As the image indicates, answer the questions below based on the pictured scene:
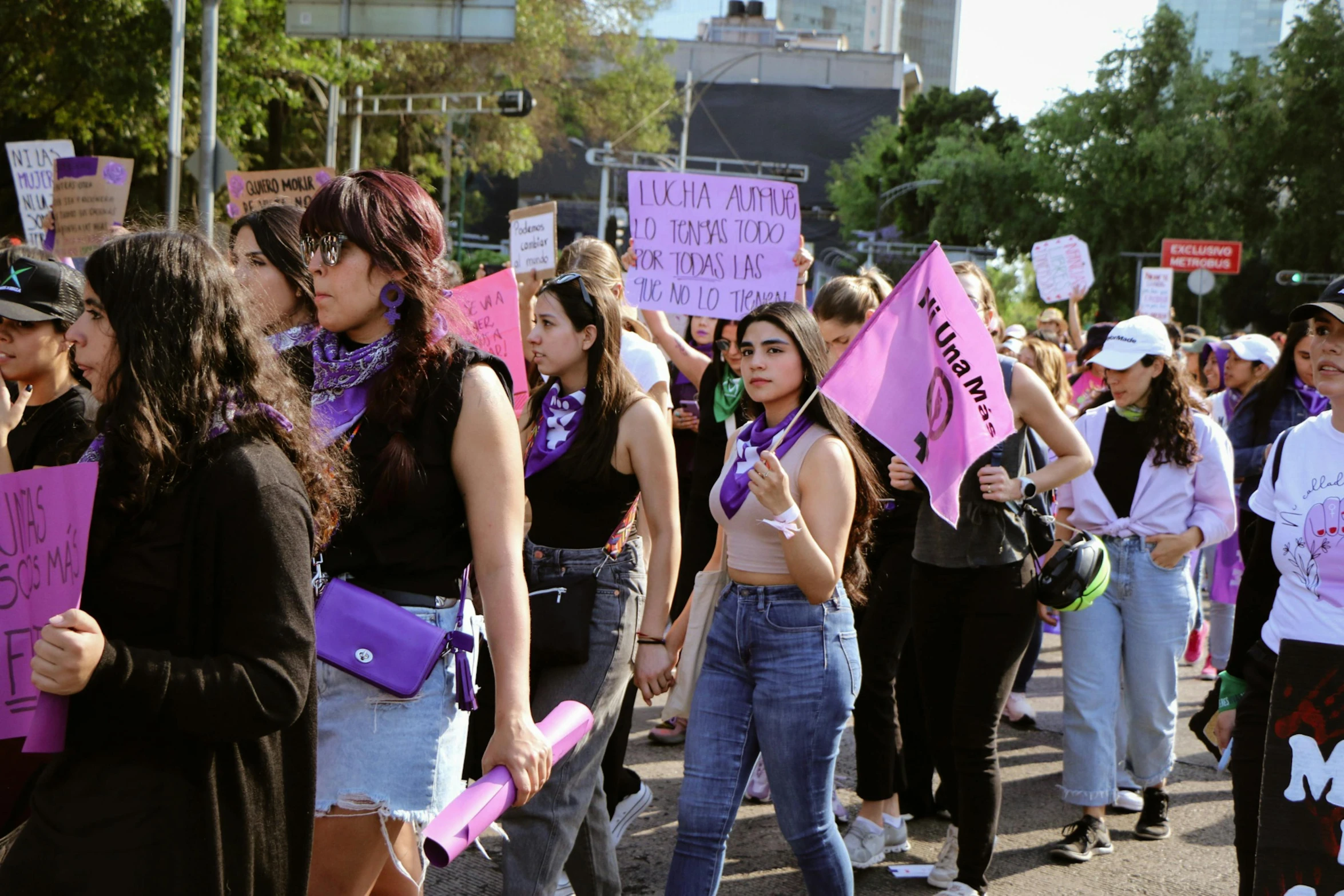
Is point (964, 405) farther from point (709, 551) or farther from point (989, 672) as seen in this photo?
point (709, 551)

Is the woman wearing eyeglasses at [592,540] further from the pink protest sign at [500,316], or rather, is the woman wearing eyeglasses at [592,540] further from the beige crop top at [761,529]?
the pink protest sign at [500,316]

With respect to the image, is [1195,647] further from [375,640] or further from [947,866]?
[375,640]

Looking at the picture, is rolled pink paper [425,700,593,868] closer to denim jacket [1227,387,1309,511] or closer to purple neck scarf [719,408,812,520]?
purple neck scarf [719,408,812,520]

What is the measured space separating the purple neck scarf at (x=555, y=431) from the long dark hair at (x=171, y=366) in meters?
1.82

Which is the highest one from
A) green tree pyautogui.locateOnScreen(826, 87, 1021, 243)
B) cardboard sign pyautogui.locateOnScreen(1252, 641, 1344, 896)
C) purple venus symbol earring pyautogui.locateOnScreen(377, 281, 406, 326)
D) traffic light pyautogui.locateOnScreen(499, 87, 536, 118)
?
green tree pyautogui.locateOnScreen(826, 87, 1021, 243)

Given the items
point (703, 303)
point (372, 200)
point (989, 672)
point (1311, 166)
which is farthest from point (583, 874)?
point (1311, 166)

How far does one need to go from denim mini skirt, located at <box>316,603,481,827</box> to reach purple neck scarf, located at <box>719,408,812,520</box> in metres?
1.45

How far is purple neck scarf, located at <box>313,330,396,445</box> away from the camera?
2680 millimetres

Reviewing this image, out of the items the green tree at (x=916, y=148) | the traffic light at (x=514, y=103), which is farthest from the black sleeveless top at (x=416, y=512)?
the green tree at (x=916, y=148)

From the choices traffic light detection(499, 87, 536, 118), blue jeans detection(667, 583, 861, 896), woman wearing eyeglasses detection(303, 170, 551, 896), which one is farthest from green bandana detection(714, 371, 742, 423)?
traffic light detection(499, 87, 536, 118)

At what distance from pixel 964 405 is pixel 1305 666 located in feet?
4.58

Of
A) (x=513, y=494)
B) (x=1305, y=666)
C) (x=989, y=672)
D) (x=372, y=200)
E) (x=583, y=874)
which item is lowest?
(x=583, y=874)

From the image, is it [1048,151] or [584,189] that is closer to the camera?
[1048,151]

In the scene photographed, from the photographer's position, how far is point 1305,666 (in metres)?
2.99
